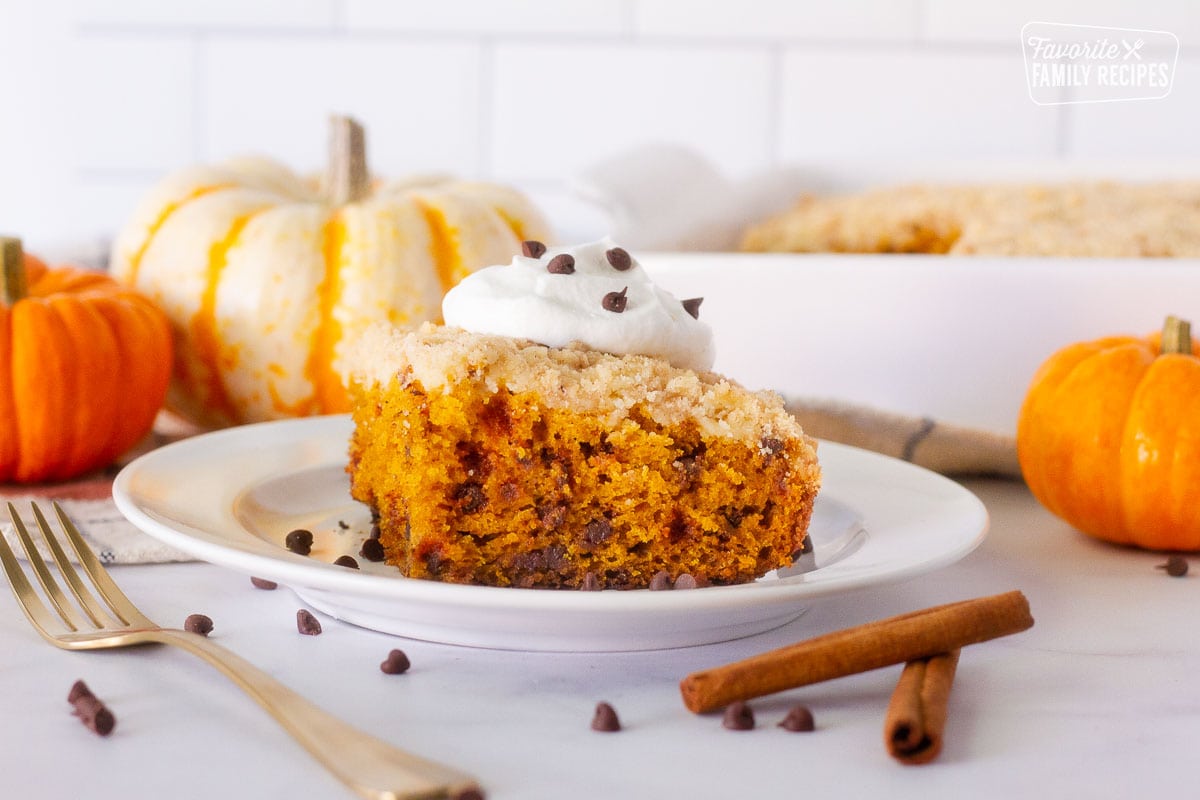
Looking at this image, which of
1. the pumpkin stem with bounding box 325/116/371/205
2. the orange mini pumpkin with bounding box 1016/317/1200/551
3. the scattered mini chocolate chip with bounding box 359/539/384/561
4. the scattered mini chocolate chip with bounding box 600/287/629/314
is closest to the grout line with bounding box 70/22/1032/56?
the pumpkin stem with bounding box 325/116/371/205

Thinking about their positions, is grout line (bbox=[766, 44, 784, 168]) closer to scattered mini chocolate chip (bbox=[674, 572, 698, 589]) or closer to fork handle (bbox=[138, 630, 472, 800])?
scattered mini chocolate chip (bbox=[674, 572, 698, 589])

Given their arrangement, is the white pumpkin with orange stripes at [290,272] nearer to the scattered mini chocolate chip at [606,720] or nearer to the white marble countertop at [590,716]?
the white marble countertop at [590,716]

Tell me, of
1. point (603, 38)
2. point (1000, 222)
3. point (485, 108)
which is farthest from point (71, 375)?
point (603, 38)

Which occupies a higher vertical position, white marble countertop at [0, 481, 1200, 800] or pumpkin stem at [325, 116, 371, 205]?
pumpkin stem at [325, 116, 371, 205]

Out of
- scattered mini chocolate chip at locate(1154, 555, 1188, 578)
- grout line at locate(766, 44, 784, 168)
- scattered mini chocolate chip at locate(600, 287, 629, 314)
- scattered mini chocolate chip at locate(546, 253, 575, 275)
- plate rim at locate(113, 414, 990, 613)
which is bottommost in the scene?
scattered mini chocolate chip at locate(1154, 555, 1188, 578)

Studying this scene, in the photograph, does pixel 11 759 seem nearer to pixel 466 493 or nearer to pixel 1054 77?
pixel 466 493

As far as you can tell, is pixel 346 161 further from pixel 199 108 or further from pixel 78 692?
pixel 199 108

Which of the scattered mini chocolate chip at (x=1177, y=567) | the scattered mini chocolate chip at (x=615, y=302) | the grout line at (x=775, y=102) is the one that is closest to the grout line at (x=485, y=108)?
the grout line at (x=775, y=102)
